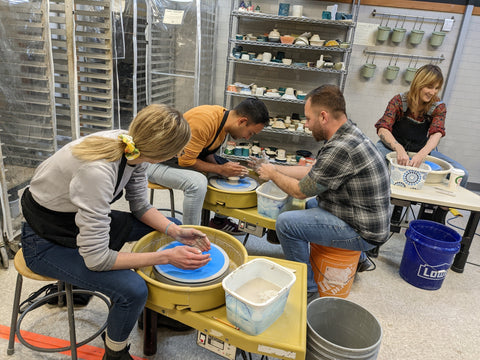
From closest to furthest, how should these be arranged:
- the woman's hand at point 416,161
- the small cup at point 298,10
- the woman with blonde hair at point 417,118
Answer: the woman's hand at point 416,161 < the woman with blonde hair at point 417,118 < the small cup at point 298,10

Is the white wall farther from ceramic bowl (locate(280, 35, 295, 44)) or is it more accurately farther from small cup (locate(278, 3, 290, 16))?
ceramic bowl (locate(280, 35, 295, 44))

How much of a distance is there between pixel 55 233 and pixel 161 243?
539 mm

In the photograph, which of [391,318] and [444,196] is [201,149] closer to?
[391,318]

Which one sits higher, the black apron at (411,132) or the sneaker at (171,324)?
the black apron at (411,132)

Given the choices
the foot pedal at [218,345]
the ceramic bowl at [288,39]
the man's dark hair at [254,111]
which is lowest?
the foot pedal at [218,345]

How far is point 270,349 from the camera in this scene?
4.29ft

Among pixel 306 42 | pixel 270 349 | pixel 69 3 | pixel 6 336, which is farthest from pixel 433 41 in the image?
pixel 6 336

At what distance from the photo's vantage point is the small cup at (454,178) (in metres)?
2.70

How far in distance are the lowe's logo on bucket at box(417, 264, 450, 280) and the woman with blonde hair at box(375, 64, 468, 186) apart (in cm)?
92

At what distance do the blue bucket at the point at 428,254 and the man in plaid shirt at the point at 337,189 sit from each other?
2.21 feet

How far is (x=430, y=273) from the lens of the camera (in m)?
2.60

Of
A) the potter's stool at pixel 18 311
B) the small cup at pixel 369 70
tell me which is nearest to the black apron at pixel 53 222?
the potter's stool at pixel 18 311

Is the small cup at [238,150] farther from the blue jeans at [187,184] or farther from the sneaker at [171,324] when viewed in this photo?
the sneaker at [171,324]

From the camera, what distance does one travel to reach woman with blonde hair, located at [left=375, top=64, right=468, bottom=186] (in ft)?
9.93
